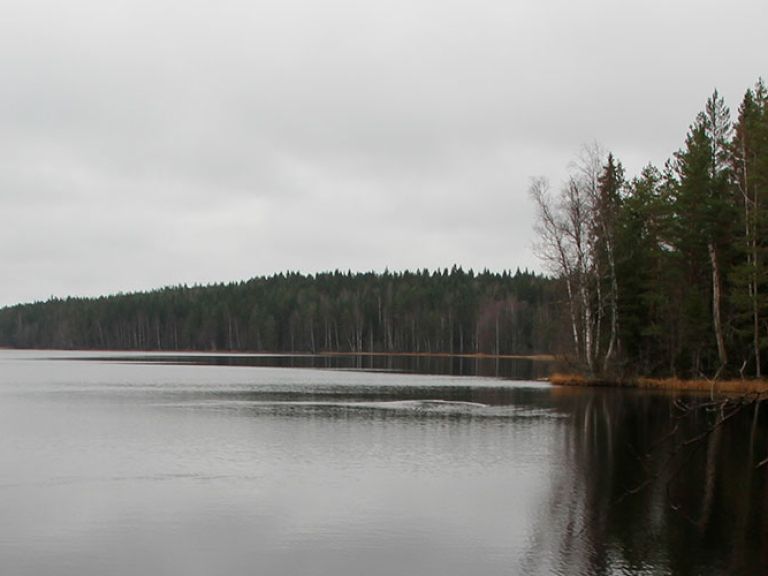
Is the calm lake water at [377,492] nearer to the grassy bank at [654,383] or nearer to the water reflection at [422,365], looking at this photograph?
Answer: the grassy bank at [654,383]

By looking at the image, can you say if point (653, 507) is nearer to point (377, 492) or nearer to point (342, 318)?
point (377, 492)

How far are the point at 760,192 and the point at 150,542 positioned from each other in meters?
36.3

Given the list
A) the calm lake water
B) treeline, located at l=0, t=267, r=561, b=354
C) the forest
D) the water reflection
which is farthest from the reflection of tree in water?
treeline, located at l=0, t=267, r=561, b=354

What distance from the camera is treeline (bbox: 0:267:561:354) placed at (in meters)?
146

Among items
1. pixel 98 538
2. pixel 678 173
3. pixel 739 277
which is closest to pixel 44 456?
pixel 98 538

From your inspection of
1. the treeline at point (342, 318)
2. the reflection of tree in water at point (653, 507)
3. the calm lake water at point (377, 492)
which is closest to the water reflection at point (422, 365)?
the treeline at point (342, 318)

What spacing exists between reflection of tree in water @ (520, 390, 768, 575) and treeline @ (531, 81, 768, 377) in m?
17.1

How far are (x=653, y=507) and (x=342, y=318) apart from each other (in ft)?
466

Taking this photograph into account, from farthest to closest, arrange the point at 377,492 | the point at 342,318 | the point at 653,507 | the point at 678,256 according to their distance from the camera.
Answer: the point at 342,318 → the point at 678,256 → the point at 377,492 → the point at 653,507

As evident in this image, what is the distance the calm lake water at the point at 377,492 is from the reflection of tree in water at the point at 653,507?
0.21 feet

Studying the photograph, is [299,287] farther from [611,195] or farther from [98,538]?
[98,538]

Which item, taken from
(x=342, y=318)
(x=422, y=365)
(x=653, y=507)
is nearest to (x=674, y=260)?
(x=653, y=507)

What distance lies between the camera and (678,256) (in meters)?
49.4

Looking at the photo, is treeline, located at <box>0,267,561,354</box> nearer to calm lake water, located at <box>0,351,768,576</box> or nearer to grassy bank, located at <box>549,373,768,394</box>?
grassy bank, located at <box>549,373,768,394</box>
